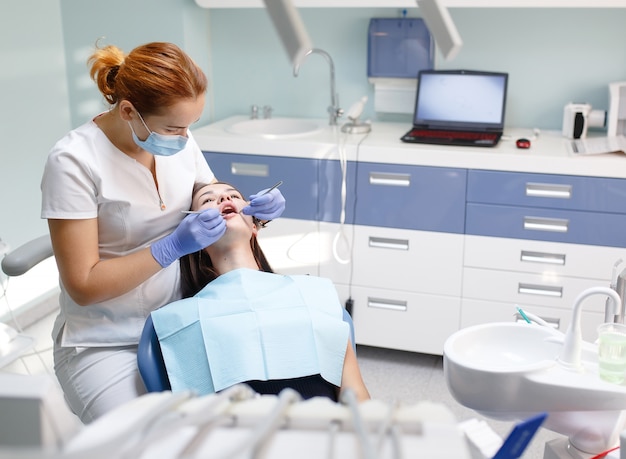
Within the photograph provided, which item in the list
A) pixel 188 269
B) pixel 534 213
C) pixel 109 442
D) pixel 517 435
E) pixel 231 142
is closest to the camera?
pixel 109 442

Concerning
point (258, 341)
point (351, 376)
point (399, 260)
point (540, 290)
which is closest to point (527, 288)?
point (540, 290)

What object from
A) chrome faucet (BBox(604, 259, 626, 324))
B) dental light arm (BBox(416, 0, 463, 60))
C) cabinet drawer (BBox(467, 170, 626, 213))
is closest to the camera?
dental light arm (BBox(416, 0, 463, 60))

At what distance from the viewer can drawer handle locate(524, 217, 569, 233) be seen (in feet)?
9.02

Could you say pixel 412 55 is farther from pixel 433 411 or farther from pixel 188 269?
pixel 433 411

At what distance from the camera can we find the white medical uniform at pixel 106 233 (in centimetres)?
167

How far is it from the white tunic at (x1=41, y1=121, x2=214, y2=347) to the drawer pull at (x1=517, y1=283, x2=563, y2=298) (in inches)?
58.0

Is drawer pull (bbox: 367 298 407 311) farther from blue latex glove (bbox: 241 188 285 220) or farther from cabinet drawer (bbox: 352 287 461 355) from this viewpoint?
blue latex glove (bbox: 241 188 285 220)

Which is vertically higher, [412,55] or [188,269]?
[412,55]

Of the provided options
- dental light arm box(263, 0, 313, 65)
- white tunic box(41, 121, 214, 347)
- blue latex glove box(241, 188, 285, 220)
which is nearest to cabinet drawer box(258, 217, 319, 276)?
blue latex glove box(241, 188, 285, 220)

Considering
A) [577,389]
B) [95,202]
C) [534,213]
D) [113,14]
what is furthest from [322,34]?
[577,389]

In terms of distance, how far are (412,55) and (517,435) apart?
2486 mm

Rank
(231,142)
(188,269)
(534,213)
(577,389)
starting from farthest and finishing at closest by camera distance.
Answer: (231,142), (534,213), (188,269), (577,389)

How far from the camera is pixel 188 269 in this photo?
79.4 inches

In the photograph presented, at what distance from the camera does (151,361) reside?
5.54ft
